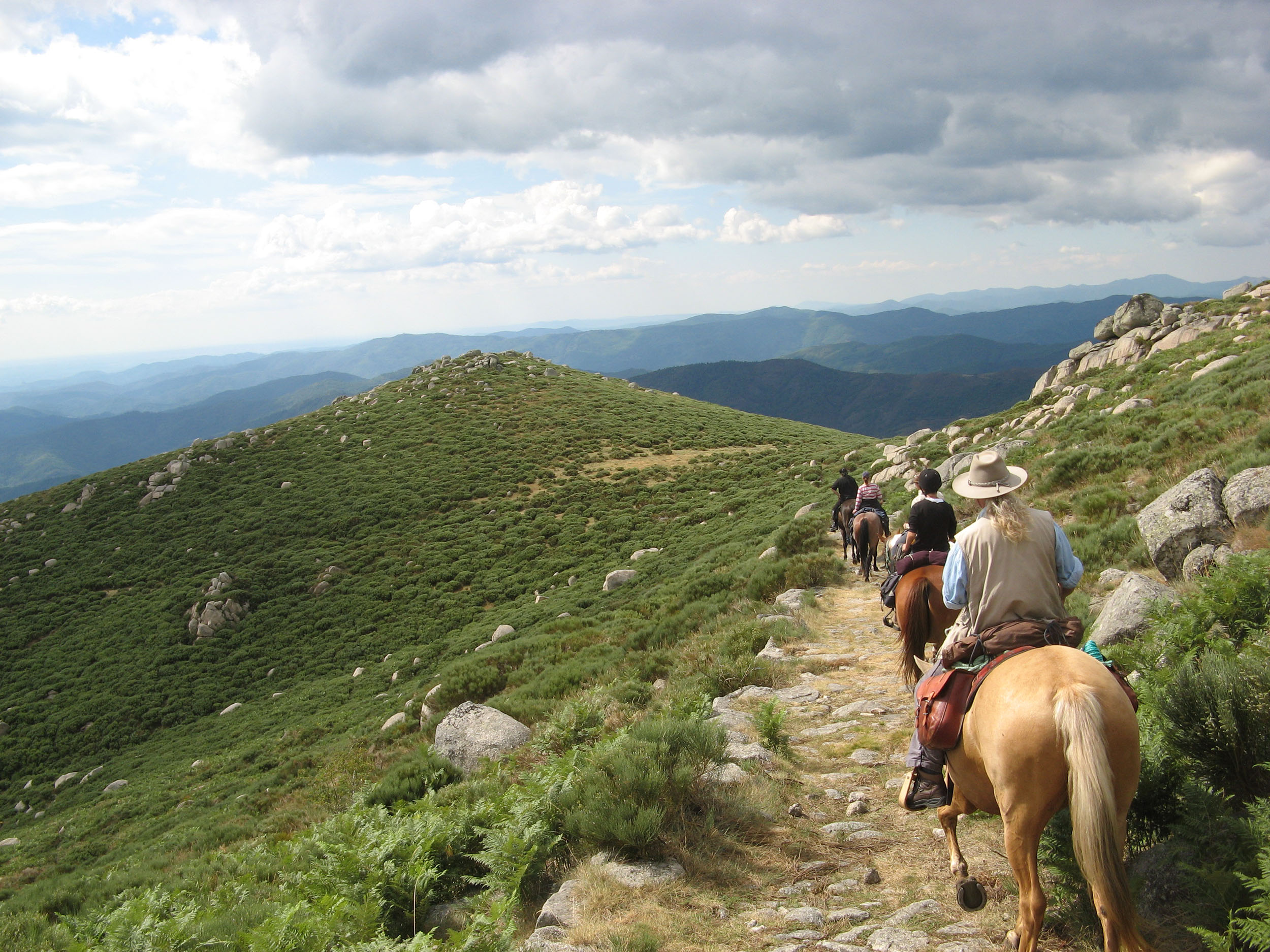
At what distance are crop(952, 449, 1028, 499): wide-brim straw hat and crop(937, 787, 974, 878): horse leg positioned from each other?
81.2 inches

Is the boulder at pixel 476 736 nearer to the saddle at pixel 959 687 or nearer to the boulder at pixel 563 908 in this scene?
the boulder at pixel 563 908

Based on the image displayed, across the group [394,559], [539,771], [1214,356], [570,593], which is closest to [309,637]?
[394,559]

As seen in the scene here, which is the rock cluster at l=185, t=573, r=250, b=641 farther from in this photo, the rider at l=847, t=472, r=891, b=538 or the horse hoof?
the horse hoof

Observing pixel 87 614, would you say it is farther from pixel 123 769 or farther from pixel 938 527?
pixel 938 527

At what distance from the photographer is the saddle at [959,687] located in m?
4.26

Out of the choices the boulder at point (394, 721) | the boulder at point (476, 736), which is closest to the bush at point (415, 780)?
the boulder at point (476, 736)

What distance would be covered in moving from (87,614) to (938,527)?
129 feet

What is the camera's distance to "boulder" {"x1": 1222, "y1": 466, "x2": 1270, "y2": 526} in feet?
25.7

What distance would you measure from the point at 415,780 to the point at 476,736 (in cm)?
109

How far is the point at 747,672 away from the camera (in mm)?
9734

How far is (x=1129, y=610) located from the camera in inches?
254

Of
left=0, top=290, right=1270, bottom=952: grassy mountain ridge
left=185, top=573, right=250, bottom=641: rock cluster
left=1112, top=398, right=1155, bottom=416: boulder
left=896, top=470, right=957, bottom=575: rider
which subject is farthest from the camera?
left=185, top=573, right=250, bottom=641: rock cluster

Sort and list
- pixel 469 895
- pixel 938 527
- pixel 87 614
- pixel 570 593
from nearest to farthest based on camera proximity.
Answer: pixel 469 895 → pixel 938 527 → pixel 570 593 → pixel 87 614

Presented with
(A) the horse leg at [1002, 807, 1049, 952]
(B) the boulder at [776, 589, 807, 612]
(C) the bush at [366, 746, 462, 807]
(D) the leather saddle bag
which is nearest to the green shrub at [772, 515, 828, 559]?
(B) the boulder at [776, 589, 807, 612]
